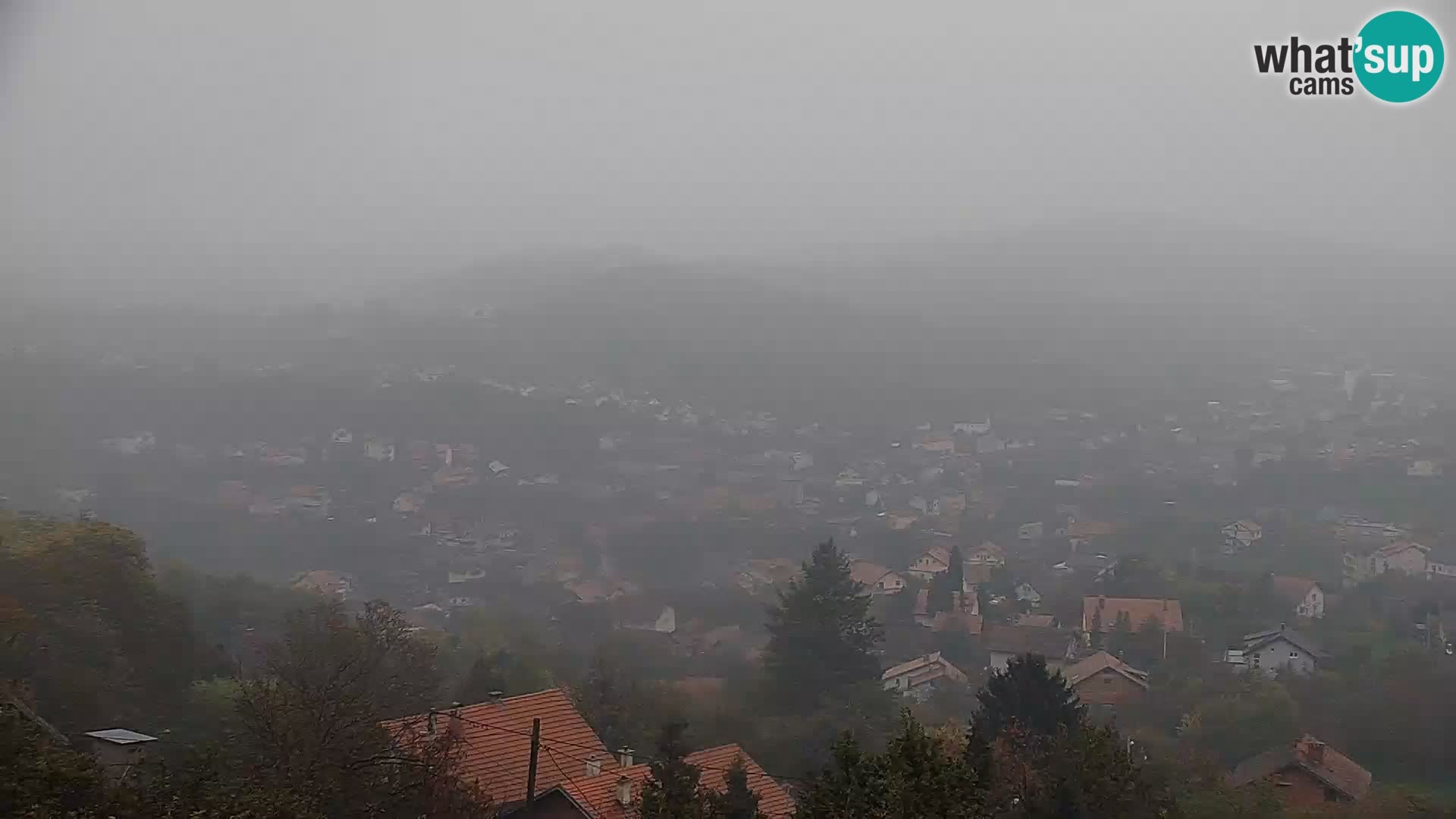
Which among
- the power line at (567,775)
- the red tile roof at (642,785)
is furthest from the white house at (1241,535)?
the power line at (567,775)

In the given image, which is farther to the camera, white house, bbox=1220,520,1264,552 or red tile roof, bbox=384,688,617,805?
white house, bbox=1220,520,1264,552

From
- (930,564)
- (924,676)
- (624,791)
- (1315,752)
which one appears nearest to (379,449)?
(930,564)

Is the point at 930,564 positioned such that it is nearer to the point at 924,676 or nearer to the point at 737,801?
the point at 924,676

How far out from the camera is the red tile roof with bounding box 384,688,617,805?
12.4 meters

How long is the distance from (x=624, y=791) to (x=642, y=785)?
1611mm

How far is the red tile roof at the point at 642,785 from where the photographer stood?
11414mm

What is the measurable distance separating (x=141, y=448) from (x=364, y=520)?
52.1 ft

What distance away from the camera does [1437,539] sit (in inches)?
1742

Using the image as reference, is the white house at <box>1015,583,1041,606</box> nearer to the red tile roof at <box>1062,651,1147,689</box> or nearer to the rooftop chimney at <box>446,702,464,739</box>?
the red tile roof at <box>1062,651,1147,689</box>

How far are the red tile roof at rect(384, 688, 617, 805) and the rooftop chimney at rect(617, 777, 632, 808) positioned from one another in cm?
81

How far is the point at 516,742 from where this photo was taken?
Answer: 13242 mm

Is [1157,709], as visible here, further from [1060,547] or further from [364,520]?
[364,520]

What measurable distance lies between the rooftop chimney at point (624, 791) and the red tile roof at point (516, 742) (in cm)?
81

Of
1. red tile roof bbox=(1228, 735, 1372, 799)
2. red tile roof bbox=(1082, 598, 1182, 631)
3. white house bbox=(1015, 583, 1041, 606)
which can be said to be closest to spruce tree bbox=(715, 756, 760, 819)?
red tile roof bbox=(1228, 735, 1372, 799)
